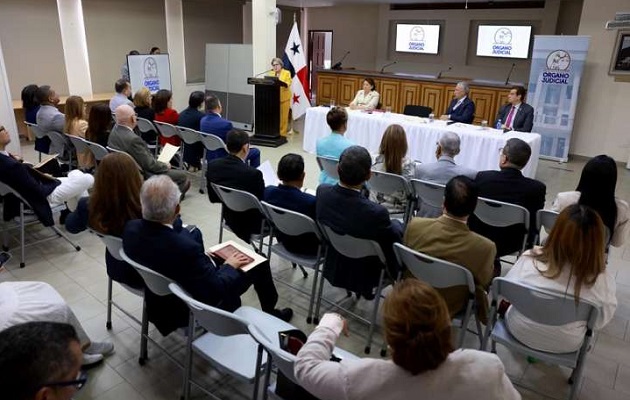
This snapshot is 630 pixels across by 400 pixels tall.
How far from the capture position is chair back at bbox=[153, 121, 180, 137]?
5253mm

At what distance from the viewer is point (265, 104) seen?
7.34 metres

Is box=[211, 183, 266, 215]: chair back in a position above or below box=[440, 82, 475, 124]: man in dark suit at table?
below

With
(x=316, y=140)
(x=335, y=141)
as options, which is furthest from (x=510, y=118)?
(x=335, y=141)

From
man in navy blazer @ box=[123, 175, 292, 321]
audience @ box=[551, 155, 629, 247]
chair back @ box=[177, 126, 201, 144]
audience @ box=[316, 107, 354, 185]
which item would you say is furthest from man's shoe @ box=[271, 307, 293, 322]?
chair back @ box=[177, 126, 201, 144]

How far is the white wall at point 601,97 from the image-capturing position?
→ 689 cm

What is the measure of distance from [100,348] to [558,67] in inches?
287

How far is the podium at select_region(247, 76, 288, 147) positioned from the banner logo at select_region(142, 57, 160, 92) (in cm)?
256

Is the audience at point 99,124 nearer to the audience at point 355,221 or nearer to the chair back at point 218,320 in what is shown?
the audience at point 355,221

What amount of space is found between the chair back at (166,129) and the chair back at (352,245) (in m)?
3.24

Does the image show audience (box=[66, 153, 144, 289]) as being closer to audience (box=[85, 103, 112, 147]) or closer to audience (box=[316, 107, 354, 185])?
audience (box=[316, 107, 354, 185])

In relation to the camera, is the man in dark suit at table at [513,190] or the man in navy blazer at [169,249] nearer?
the man in navy blazer at [169,249]

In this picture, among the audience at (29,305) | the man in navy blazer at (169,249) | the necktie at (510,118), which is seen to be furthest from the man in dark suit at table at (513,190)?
the necktie at (510,118)

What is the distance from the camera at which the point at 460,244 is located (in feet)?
7.35

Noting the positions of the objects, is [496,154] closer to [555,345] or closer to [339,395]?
[555,345]
